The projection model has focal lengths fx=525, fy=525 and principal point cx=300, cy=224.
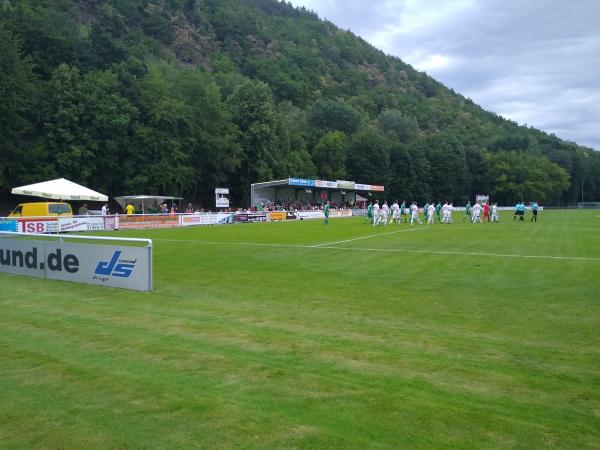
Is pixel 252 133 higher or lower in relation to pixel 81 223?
higher

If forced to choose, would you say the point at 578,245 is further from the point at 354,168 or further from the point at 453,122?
the point at 453,122

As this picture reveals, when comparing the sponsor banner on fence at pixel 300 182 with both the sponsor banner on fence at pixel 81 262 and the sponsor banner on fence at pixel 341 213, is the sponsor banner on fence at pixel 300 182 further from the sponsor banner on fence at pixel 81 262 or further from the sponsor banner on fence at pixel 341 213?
the sponsor banner on fence at pixel 81 262

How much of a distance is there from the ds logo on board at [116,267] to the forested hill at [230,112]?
139 feet

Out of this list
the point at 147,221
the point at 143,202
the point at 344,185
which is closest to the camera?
the point at 147,221

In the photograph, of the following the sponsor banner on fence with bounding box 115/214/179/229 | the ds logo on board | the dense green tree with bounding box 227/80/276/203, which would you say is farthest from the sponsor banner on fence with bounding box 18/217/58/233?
the dense green tree with bounding box 227/80/276/203

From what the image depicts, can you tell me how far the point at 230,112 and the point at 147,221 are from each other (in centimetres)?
3835

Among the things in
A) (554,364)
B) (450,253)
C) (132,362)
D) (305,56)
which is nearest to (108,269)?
(132,362)

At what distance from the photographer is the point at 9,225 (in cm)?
2917

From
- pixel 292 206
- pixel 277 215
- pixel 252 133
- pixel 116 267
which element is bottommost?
pixel 116 267

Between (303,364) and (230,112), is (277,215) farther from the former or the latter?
(303,364)

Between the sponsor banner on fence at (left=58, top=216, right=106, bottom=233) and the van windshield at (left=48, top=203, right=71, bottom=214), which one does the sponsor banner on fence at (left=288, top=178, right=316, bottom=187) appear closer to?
the sponsor banner on fence at (left=58, top=216, right=106, bottom=233)

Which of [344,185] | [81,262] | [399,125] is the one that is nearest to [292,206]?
[344,185]

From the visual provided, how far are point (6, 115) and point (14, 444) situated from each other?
5255 cm

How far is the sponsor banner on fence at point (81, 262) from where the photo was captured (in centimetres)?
1191
